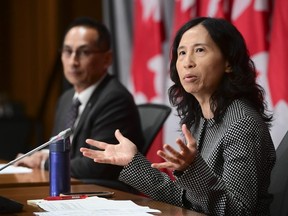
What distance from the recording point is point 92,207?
82.6 inches

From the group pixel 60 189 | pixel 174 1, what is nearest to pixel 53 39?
pixel 174 1

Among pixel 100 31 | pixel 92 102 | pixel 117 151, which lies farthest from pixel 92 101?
pixel 117 151

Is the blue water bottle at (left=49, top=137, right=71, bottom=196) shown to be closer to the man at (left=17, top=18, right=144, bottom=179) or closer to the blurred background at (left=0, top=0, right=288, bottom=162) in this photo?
the man at (left=17, top=18, right=144, bottom=179)

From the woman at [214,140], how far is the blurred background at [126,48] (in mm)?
702

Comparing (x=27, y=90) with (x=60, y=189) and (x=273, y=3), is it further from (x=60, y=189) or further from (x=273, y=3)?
(x=60, y=189)

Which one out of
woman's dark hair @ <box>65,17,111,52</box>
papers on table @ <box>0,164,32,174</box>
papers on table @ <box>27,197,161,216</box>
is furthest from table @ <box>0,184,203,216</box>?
woman's dark hair @ <box>65,17,111,52</box>

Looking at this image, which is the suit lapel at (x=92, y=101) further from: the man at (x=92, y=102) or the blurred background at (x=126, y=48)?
the blurred background at (x=126, y=48)

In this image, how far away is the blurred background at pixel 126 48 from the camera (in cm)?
358

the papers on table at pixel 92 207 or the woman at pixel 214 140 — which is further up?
the woman at pixel 214 140

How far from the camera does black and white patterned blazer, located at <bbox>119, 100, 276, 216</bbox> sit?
2146 millimetres

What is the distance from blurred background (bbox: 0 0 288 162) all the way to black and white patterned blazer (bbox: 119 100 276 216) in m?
0.78

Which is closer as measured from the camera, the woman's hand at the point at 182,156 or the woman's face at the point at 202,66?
the woman's hand at the point at 182,156

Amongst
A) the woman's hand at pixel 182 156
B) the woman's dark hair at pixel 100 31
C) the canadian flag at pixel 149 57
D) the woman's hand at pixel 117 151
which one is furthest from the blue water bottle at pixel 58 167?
the canadian flag at pixel 149 57

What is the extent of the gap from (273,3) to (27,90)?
12.6 feet
